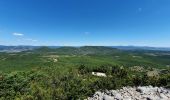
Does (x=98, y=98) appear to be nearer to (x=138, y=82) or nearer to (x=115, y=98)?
(x=115, y=98)

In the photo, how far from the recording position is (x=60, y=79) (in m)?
128

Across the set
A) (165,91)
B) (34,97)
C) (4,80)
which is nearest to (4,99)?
(34,97)

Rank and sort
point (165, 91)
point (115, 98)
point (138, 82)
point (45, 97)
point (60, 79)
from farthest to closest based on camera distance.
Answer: point (60, 79), point (138, 82), point (45, 97), point (165, 91), point (115, 98)

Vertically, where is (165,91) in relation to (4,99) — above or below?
above

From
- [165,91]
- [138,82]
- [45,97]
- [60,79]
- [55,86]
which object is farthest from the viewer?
[60,79]

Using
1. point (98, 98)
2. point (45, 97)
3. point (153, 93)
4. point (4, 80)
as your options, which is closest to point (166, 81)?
point (153, 93)

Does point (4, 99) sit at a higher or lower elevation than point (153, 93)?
lower

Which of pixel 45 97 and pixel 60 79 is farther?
pixel 60 79

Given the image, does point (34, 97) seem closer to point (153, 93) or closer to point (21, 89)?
point (21, 89)

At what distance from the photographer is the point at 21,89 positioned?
4168 inches

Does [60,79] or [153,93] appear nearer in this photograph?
[153,93]

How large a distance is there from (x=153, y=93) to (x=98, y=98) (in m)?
20.6

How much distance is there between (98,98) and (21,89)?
4726 cm

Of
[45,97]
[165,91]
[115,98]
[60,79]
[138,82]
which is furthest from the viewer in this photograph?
[60,79]
